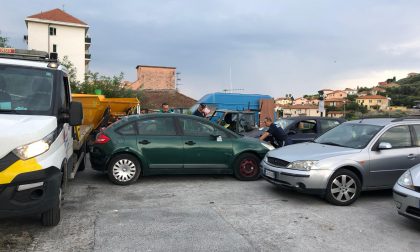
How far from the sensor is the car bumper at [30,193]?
165 inches

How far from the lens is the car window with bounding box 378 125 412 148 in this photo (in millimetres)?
7300

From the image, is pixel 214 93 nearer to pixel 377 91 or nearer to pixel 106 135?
pixel 106 135

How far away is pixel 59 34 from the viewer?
64.7 meters

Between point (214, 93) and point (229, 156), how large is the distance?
10.2 metres

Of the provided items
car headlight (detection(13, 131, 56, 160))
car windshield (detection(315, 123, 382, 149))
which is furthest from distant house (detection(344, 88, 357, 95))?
car headlight (detection(13, 131, 56, 160))

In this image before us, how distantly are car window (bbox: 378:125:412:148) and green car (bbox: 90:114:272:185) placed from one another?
262cm

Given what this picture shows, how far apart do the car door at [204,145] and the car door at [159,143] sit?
18 centimetres

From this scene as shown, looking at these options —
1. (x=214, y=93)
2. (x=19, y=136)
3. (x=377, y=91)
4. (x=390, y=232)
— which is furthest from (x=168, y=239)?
(x=377, y=91)

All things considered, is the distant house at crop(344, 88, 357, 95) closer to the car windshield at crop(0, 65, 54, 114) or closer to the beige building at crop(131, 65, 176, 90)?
the beige building at crop(131, 65, 176, 90)

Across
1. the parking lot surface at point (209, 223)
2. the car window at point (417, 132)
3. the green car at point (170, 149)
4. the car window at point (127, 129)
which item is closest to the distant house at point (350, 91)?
the car window at point (417, 132)

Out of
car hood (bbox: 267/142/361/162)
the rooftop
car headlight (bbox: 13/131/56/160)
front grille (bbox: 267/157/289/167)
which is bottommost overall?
front grille (bbox: 267/157/289/167)

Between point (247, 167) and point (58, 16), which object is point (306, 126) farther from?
point (58, 16)

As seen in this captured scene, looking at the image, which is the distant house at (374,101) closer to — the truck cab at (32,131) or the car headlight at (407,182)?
the car headlight at (407,182)

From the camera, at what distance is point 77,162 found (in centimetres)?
780
